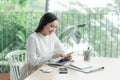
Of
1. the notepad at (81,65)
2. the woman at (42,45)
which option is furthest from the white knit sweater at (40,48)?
the notepad at (81,65)

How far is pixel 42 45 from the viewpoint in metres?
3.36

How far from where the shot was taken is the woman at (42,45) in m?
3.16

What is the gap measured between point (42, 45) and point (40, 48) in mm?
46

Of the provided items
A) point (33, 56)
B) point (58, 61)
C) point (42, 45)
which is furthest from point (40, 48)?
point (58, 61)

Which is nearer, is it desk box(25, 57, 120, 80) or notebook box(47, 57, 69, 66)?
desk box(25, 57, 120, 80)

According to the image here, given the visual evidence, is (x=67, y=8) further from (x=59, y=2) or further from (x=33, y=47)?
(x=33, y=47)

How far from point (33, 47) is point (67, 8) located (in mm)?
2119

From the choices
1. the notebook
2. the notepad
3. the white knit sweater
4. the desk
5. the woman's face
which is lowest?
the desk

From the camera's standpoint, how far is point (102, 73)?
9.10 ft

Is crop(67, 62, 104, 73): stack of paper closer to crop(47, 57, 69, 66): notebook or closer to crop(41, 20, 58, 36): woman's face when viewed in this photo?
crop(47, 57, 69, 66): notebook

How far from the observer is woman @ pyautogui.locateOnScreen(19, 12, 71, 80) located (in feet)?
10.4

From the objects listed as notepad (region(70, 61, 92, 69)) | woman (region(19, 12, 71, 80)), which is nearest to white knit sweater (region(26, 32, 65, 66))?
woman (region(19, 12, 71, 80))

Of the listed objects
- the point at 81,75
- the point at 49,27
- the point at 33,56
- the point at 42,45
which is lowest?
the point at 81,75

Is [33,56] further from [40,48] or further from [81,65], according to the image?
[81,65]
